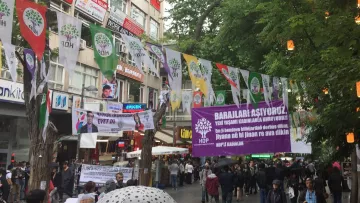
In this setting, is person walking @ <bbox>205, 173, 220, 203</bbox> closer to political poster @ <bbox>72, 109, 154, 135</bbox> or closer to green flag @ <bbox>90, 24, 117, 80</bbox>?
political poster @ <bbox>72, 109, 154, 135</bbox>

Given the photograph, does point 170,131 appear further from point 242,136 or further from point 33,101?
point 33,101

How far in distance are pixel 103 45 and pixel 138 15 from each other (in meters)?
26.9

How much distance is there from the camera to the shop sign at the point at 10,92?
1873 centimetres

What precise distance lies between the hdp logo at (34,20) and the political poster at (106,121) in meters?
4.08

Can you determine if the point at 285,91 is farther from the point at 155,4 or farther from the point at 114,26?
the point at 155,4

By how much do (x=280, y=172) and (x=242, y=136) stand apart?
10.6 feet

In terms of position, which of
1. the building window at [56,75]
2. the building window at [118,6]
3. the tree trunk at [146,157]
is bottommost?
the tree trunk at [146,157]

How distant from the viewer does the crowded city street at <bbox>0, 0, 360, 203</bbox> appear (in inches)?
300

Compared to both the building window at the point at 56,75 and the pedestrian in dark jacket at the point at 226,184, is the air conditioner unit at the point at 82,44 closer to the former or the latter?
the building window at the point at 56,75

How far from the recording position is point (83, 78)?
86.9ft

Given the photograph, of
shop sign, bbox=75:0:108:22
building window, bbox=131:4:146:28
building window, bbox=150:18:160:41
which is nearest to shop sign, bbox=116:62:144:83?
shop sign, bbox=75:0:108:22

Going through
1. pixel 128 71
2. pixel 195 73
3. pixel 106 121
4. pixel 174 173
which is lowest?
pixel 174 173

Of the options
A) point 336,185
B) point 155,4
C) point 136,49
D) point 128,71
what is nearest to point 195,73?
point 136,49

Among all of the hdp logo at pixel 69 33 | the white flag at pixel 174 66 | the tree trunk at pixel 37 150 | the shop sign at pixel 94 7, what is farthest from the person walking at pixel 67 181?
the shop sign at pixel 94 7
